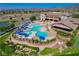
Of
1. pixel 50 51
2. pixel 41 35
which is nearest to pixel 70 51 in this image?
pixel 50 51

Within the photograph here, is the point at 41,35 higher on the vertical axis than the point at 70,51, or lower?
higher

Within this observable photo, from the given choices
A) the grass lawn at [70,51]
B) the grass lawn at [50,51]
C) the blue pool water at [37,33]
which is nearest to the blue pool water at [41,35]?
the blue pool water at [37,33]

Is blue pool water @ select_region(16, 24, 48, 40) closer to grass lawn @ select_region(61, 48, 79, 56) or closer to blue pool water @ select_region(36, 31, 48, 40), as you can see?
blue pool water @ select_region(36, 31, 48, 40)

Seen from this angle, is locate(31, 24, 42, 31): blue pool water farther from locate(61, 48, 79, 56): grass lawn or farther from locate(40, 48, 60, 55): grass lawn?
locate(61, 48, 79, 56): grass lawn

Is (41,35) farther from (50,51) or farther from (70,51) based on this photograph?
(70,51)

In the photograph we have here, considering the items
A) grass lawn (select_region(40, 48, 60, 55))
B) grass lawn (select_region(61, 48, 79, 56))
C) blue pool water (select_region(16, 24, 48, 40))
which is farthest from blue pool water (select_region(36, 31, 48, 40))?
grass lawn (select_region(61, 48, 79, 56))

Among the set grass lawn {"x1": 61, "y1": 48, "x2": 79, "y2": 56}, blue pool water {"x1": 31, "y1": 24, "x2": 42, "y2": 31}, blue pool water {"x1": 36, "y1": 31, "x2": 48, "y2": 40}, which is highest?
blue pool water {"x1": 31, "y1": 24, "x2": 42, "y2": 31}

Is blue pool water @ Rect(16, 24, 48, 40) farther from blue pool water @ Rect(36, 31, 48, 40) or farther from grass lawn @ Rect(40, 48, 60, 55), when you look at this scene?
grass lawn @ Rect(40, 48, 60, 55)

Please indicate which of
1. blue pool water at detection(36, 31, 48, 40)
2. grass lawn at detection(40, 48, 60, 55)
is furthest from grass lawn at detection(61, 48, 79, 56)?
blue pool water at detection(36, 31, 48, 40)

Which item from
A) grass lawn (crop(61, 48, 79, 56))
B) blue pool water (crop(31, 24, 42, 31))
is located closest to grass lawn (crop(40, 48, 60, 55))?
grass lawn (crop(61, 48, 79, 56))

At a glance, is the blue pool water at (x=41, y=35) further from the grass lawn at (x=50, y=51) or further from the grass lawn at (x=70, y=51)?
the grass lawn at (x=70, y=51)

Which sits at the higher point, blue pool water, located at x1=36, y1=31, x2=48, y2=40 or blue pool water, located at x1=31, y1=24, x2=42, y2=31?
blue pool water, located at x1=31, y1=24, x2=42, y2=31

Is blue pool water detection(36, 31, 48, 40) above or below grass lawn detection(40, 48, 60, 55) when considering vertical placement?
above

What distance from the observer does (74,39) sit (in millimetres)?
1670
